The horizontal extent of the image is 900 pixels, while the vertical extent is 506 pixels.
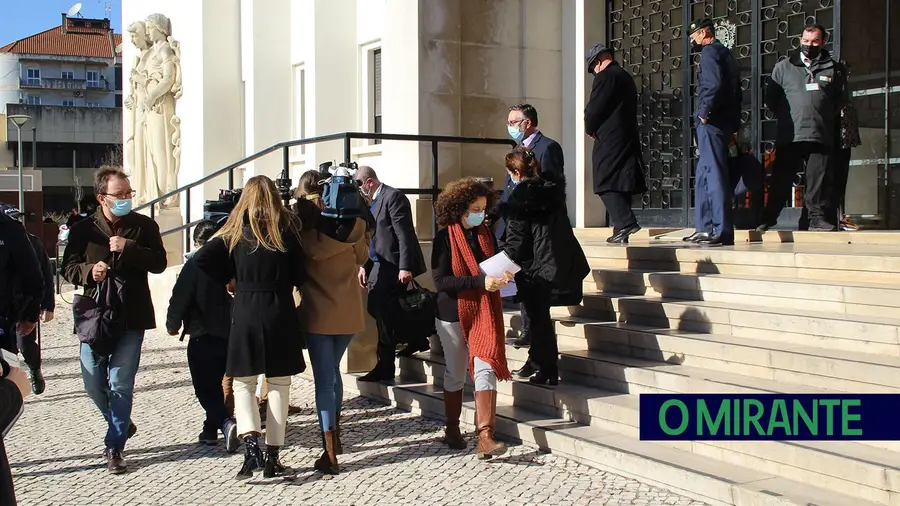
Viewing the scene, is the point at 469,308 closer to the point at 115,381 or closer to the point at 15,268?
the point at 115,381

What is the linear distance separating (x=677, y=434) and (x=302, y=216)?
8.89ft

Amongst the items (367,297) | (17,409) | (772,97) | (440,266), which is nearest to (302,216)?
(440,266)

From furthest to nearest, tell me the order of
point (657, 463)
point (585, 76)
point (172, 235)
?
point (172, 235) → point (585, 76) → point (657, 463)

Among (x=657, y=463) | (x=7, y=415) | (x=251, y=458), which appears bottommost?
(x=251, y=458)

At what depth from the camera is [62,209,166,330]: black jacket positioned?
6746 millimetres

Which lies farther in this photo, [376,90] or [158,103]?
[158,103]

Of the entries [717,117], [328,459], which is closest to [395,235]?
[328,459]

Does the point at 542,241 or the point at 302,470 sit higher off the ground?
the point at 542,241

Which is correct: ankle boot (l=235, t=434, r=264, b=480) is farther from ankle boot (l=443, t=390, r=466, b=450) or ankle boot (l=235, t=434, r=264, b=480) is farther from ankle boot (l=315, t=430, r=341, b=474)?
ankle boot (l=443, t=390, r=466, b=450)

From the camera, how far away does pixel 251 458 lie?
6.37m

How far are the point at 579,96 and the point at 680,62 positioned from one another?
4.10 feet

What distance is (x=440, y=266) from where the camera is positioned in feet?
22.0

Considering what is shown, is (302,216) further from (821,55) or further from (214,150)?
(214,150)

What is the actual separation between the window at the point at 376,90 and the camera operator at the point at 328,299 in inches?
326
